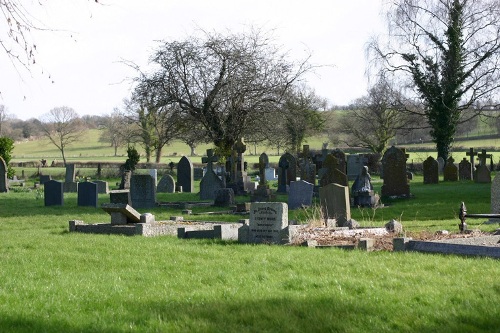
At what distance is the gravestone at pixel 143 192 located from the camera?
88.5ft

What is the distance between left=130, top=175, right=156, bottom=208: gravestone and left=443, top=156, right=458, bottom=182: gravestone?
66.6 ft

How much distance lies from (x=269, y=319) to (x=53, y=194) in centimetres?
2132

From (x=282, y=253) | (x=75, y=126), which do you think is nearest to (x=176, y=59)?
(x=282, y=253)

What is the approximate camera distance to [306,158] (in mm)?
37375

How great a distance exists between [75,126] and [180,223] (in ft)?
245

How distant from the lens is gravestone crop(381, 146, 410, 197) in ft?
94.6

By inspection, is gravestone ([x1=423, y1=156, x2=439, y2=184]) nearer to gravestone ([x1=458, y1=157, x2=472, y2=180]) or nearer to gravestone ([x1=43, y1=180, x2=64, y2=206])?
gravestone ([x1=458, y1=157, x2=472, y2=180])

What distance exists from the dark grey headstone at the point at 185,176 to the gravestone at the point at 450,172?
14.1 meters

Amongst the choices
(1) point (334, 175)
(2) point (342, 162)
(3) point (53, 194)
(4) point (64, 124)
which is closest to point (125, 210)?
(1) point (334, 175)

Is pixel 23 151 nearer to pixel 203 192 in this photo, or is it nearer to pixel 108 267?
pixel 203 192

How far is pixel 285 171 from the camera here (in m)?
35.9

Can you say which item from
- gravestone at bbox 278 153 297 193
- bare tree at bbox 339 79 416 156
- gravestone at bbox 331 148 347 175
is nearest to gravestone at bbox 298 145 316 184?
gravestone at bbox 278 153 297 193

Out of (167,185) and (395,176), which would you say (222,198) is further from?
(167,185)

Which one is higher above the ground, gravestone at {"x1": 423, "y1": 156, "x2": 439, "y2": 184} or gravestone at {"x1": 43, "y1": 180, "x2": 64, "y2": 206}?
gravestone at {"x1": 423, "y1": 156, "x2": 439, "y2": 184}
